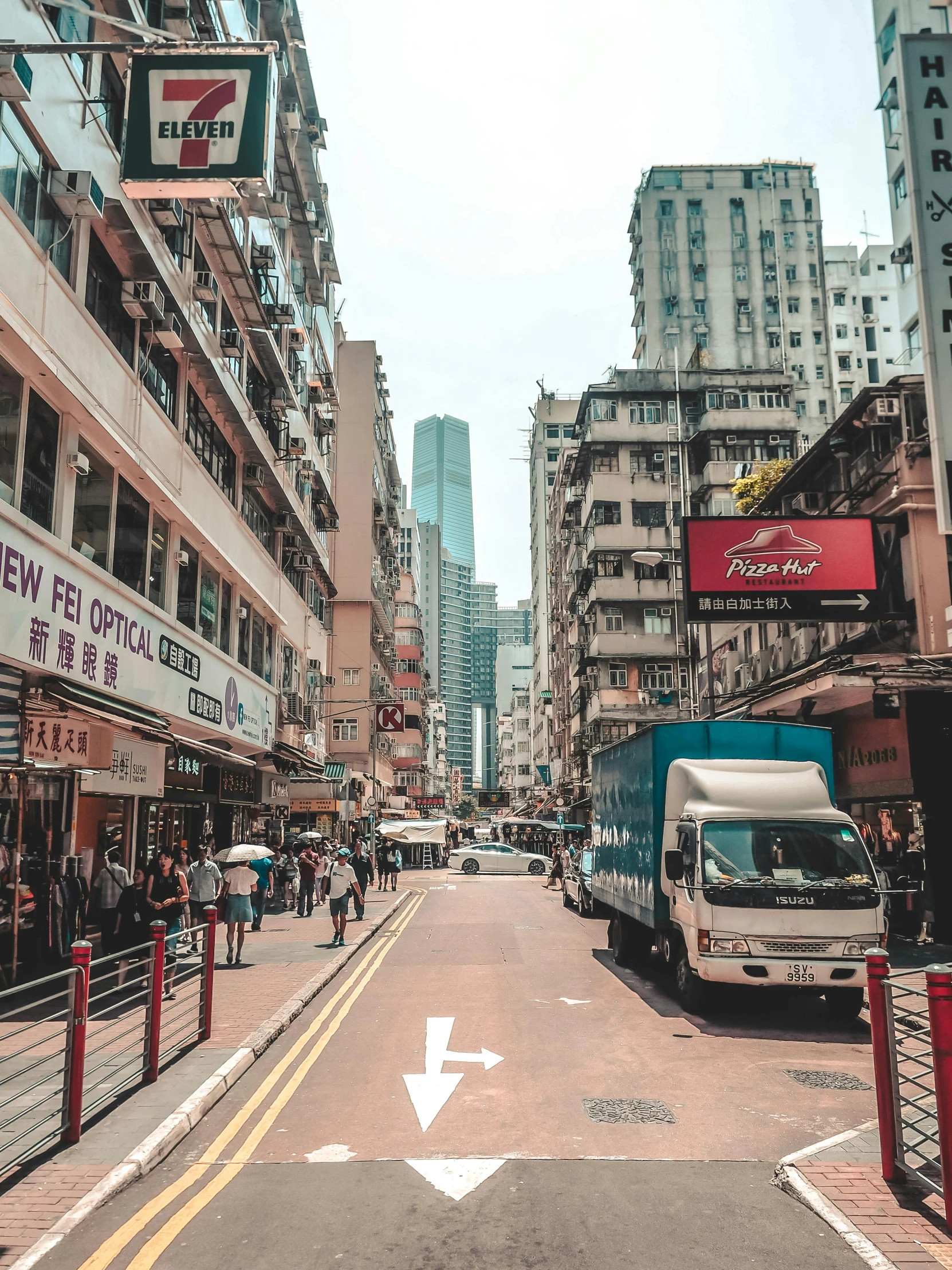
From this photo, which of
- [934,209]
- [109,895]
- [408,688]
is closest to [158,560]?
[109,895]

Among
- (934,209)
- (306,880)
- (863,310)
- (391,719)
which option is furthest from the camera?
(863,310)

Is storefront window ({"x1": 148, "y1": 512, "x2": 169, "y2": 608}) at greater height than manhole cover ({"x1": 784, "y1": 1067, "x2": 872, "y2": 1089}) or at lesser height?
greater

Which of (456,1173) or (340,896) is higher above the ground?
(340,896)

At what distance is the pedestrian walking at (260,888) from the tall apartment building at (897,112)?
105 feet

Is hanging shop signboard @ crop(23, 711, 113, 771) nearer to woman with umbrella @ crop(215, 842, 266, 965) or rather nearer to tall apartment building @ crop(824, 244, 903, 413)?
woman with umbrella @ crop(215, 842, 266, 965)

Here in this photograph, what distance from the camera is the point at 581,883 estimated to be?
26.8 meters

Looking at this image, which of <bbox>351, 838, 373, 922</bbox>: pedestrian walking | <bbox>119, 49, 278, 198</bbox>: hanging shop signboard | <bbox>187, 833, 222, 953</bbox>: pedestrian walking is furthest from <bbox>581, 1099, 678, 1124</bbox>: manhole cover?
<bbox>351, 838, 373, 922</bbox>: pedestrian walking

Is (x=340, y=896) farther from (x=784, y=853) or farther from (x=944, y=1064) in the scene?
(x=944, y=1064)

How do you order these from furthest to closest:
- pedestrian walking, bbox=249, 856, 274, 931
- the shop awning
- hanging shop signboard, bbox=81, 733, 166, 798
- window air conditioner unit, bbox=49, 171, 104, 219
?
pedestrian walking, bbox=249, 856, 274, 931
hanging shop signboard, bbox=81, 733, 166, 798
window air conditioner unit, bbox=49, 171, 104, 219
the shop awning

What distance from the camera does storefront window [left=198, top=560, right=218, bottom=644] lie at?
2231 cm

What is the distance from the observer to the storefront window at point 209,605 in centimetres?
2231

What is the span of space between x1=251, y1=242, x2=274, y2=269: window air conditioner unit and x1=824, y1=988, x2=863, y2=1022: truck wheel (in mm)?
20430

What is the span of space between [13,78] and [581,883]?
2149 cm

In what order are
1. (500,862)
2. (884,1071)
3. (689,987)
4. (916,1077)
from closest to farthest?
1. (884,1071)
2. (916,1077)
3. (689,987)
4. (500,862)
